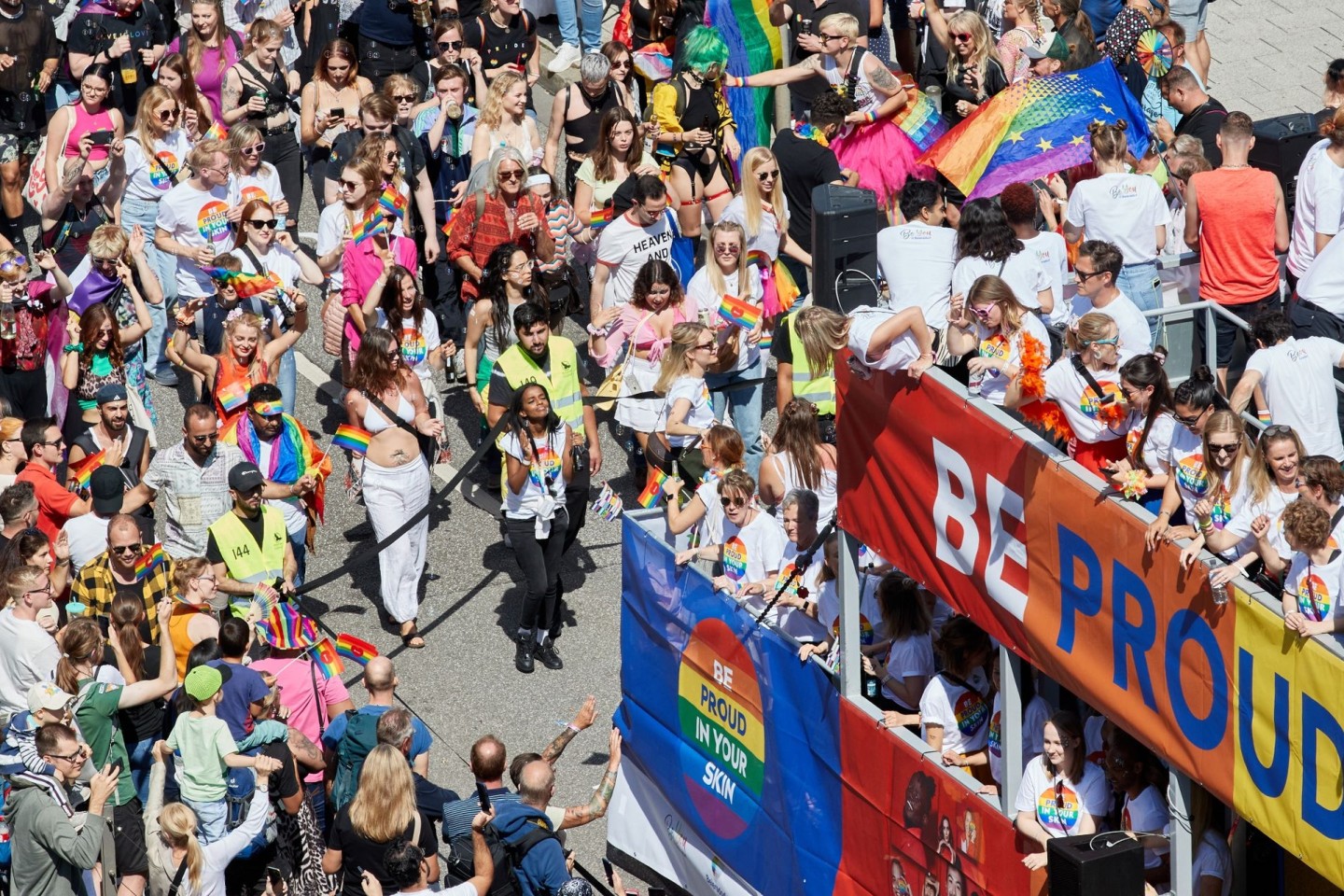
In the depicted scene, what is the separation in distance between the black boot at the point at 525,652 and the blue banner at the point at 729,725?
3.23 feet

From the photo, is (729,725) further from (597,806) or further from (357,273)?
(357,273)

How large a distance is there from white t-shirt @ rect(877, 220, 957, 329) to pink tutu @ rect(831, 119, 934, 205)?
3159 millimetres

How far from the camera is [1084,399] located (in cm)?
867

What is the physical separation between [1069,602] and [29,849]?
190 inches

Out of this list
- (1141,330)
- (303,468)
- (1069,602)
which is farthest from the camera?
(303,468)

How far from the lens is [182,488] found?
12.0 metres

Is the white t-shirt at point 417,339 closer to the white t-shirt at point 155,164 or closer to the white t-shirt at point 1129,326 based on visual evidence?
the white t-shirt at point 155,164

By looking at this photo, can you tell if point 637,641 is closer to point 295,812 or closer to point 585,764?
point 585,764

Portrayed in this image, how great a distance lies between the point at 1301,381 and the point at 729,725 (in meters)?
3.23

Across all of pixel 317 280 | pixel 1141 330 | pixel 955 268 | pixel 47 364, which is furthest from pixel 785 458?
pixel 47 364

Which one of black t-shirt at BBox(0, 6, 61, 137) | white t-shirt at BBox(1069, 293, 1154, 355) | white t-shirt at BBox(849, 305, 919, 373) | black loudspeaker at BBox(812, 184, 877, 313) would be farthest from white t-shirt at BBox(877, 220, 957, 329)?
black t-shirt at BBox(0, 6, 61, 137)

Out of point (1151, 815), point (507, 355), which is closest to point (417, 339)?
point (507, 355)

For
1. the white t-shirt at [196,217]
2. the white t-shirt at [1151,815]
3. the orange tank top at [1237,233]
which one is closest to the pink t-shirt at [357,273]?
the white t-shirt at [196,217]

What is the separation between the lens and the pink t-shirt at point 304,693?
36.4 feet
